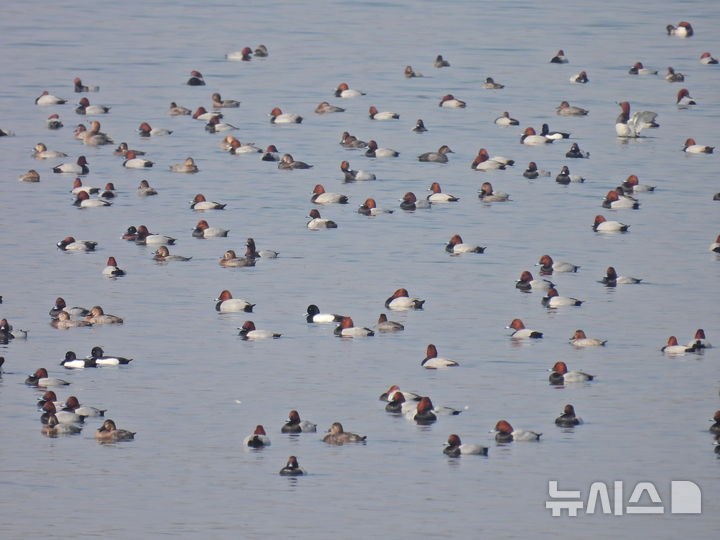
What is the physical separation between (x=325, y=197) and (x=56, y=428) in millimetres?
27877

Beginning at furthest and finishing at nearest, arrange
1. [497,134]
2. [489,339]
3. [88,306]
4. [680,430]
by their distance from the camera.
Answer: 1. [497,134]
2. [88,306]
3. [489,339]
4. [680,430]

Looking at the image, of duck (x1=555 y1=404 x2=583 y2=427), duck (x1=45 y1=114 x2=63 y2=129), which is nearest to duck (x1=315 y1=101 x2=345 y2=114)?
duck (x1=45 y1=114 x2=63 y2=129)

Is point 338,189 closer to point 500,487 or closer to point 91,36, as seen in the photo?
point 500,487

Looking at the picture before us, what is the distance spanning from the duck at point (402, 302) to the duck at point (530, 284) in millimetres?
3995

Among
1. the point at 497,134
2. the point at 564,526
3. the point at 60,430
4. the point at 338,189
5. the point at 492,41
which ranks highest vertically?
the point at 492,41

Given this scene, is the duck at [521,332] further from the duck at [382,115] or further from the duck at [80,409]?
the duck at [382,115]

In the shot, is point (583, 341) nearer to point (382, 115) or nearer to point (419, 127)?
point (419, 127)

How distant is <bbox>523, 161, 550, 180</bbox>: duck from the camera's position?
74.2 meters

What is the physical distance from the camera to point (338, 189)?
7231 cm

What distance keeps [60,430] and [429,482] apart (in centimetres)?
919

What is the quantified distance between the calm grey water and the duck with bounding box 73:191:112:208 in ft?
1.89

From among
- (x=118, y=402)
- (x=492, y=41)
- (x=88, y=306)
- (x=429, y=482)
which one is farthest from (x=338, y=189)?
(x=492, y=41)

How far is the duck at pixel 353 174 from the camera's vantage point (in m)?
73.7

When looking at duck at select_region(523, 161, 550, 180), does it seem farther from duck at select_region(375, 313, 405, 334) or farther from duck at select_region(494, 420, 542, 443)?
duck at select_region(494, 420, 542, 443)
